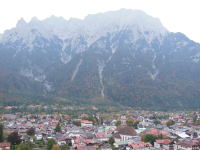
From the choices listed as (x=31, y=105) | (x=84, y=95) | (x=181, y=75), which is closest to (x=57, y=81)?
(x=84, y=95)

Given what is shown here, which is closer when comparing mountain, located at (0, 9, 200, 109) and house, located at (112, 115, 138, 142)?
house, located at (112, 115, 138, 142)

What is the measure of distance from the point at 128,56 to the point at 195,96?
60.7 m

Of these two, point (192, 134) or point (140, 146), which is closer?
point (140, 146)

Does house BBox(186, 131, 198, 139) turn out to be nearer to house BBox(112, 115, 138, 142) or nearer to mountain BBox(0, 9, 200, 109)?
house BBox(112, 115, 138, 142)

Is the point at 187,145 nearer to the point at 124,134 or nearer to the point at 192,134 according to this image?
the point at 192,134

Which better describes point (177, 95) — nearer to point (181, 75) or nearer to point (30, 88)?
point (181, 75)

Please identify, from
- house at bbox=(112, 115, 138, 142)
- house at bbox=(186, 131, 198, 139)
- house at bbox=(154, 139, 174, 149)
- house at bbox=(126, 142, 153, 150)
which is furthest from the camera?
house at bbox=(186, 131, 198, 139)

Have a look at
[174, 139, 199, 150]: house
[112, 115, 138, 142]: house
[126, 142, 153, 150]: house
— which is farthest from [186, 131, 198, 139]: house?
[126, 142, 153, 150]: house

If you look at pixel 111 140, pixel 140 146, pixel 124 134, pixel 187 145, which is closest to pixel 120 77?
pixel 124 134

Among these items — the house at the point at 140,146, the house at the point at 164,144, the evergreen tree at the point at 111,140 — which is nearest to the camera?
the house at the point at 140,146

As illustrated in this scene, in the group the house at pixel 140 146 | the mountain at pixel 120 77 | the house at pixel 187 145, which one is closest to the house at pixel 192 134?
the house at pixel 187 145

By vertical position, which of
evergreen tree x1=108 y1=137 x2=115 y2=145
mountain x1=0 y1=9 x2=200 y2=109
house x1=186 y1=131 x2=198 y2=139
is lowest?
evergreen tree x1=108 y1=137 x2=115 y2=145

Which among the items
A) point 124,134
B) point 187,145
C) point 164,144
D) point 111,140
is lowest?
point 111,140

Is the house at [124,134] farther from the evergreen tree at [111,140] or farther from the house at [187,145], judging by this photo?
the house at [187,145]
